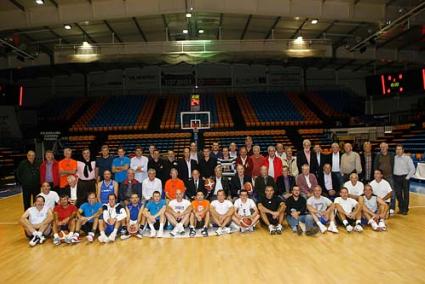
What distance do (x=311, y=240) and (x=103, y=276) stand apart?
12.0 ft

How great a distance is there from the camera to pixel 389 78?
16.2 meters

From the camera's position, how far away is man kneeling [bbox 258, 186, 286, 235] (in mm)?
7664

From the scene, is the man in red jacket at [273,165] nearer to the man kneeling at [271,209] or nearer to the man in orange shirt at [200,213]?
the man kneeling at [271,209]

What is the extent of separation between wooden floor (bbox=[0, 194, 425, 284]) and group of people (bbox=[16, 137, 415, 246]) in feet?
1.29

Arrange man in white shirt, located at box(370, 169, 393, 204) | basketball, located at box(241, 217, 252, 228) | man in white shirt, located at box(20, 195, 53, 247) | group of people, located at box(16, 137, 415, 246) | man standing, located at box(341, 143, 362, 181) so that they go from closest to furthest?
man in white shirt, located at box(20, 195, 53, 247), group of people, located at box(16, 137, 415, 246), basketball, located at box(241, 217, 252, 228), man in white shirt, located at box(370, 169, 393, 204), man standing, located at box(341, 143, 362, 181)

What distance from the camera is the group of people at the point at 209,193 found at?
24.4ft

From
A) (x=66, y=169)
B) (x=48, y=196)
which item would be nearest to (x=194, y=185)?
(x=66, y=169)

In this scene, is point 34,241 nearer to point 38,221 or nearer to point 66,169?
point 38,221

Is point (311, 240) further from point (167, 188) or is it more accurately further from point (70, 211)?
point (70, 211)

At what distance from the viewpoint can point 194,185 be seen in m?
8.35

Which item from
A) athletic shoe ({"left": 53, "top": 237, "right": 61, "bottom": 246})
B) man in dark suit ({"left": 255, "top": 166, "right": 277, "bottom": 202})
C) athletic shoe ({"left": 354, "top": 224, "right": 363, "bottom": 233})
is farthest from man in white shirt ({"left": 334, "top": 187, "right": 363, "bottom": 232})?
athletic shoe ({"left": 53, "top": 237, "right": 61, "bottom": 246})

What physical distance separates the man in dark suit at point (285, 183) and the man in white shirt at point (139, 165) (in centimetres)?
302

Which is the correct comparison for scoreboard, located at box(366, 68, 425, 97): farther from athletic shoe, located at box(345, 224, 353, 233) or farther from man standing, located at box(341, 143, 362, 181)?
athletic shoe, located at box(345, 224, 353, 233)

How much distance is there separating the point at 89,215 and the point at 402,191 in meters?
7.03
